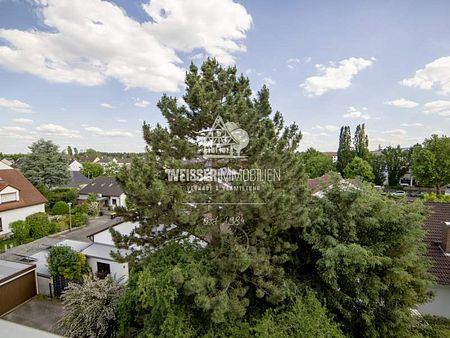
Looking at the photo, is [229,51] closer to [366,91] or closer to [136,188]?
[136,188]

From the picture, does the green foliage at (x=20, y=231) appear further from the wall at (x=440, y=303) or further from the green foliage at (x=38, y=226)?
the wall at (x=440, y=303)

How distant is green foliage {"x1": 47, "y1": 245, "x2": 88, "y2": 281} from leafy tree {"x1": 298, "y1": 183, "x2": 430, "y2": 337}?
953 cm

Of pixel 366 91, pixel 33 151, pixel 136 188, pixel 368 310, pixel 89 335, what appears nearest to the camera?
pixel 136 188

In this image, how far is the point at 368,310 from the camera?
22.3ft

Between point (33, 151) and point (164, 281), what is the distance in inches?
1170

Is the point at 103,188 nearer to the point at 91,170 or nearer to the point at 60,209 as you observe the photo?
the point at 60,209

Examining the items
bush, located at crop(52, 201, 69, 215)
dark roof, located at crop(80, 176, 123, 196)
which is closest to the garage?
bush, located at crop(52, 201, 69, 215)

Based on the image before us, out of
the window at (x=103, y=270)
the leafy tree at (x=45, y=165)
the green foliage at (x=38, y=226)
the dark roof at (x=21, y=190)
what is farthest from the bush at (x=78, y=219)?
the window at (x=103, y=270)

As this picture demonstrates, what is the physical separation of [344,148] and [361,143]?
287 centimetres

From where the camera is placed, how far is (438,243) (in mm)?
10195

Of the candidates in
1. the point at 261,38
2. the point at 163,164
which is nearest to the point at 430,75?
the point at 261,38

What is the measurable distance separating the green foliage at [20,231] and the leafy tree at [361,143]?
4500cm

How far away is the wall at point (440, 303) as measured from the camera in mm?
9070

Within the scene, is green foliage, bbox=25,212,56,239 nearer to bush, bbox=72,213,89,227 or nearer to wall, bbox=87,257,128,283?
bush, bbox=72,213,89,227
